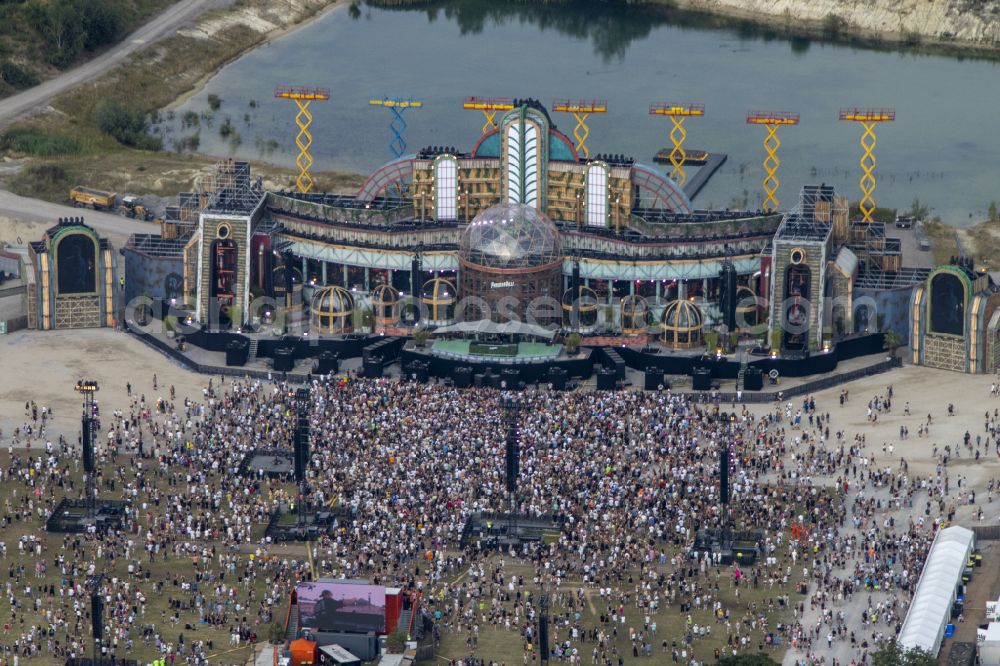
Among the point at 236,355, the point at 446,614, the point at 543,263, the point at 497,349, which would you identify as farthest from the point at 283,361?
the point at 446,614

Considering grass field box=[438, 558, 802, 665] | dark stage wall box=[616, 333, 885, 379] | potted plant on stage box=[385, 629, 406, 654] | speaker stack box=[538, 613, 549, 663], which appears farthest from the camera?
dark stage wall box=[616, 333, 885, 379]

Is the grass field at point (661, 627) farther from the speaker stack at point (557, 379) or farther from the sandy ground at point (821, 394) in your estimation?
the speaker stack at point (557, 379)

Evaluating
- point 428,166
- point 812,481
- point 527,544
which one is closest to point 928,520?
point 812,481

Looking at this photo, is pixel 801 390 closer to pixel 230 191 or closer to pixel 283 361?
pixel 283 361

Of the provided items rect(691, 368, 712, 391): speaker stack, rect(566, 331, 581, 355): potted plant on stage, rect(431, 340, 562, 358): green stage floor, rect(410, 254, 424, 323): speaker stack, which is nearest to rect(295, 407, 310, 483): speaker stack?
rect(431, 340, 562, 358): green stage floor

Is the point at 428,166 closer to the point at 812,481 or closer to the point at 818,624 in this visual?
the point at 812,481

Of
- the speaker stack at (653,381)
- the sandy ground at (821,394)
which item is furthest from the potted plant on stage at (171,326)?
the speaker stack at (653,381)

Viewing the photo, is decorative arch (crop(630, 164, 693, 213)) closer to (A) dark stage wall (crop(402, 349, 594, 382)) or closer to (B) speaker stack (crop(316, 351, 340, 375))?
(A) dark stage wall (crop(402, 349, 594, 382))
